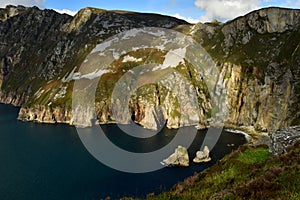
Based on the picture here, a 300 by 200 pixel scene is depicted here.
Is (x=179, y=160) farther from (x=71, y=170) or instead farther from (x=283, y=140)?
(x=283, y=140)

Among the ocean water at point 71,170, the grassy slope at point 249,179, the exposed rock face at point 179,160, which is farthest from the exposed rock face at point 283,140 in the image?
the exposed rock face at point 179,160

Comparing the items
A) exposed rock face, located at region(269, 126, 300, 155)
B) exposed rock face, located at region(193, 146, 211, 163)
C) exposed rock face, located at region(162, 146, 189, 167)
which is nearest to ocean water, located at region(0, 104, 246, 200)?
exposed rock face, located at region(193, 146, 211, 163)

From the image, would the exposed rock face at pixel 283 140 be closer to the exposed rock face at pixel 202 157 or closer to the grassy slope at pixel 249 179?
the grassy slope at pixel 249 179

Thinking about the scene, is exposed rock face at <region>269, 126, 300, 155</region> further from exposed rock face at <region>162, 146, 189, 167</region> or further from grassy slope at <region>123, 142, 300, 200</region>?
exposed rock face at <region>162, 146, 189, 167</region>

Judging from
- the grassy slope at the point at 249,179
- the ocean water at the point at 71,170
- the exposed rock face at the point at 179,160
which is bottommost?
the ocean water at the point at 71,170

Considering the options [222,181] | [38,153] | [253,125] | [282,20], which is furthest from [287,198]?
[282,20]

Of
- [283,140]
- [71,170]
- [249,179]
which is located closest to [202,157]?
[71,170]
